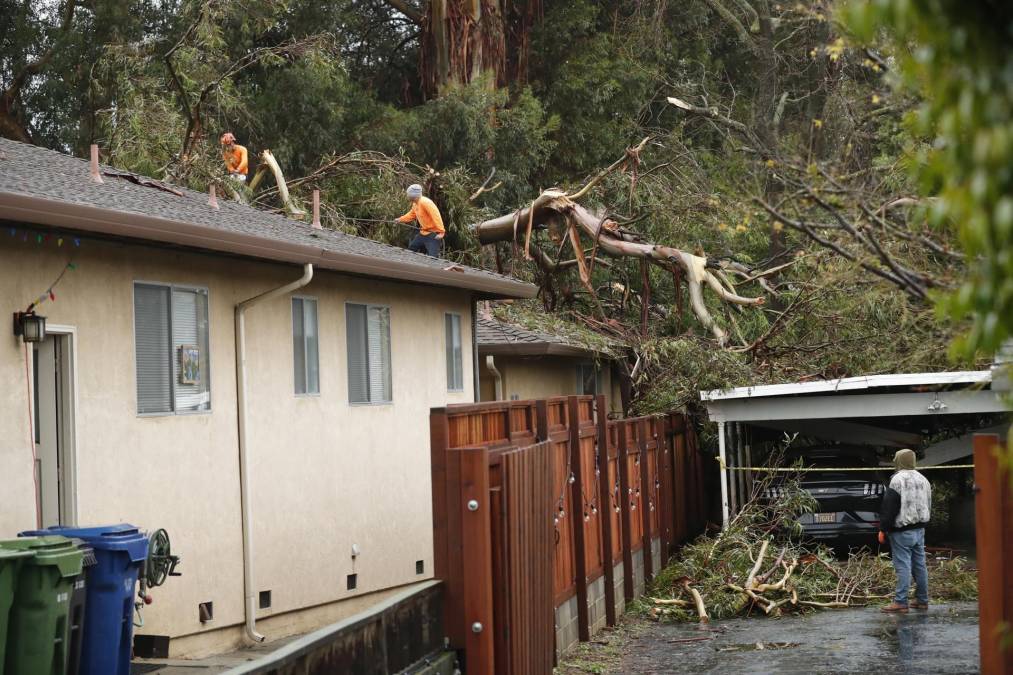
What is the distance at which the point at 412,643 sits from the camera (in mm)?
8180

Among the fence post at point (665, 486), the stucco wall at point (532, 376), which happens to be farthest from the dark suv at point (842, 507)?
the stucco wall at point (532, 376)

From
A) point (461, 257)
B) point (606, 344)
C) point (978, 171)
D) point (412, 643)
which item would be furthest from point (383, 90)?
point (978, 171)

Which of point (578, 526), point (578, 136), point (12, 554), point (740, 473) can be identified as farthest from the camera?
point (578, 136)

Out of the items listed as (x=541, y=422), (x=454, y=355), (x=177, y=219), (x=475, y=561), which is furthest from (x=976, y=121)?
(x=454, y=355)

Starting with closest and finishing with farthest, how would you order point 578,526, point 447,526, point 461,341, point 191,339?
point 447,526 < point 191,339 < point 578,526 < point 461,341

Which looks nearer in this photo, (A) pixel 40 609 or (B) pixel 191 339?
(A) pixel 40 609

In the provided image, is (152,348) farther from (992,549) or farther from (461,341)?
(461,341)

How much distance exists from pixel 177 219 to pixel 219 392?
195cm

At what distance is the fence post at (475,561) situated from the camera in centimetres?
888

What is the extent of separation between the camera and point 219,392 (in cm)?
1198

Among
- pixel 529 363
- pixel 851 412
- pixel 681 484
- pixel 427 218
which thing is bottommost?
pixel 681 484

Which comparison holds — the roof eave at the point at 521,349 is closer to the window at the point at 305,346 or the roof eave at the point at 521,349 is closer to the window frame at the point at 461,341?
the window frame at the point at 461,341

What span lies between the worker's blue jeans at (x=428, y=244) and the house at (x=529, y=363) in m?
1.41

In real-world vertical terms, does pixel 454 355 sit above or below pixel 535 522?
above
